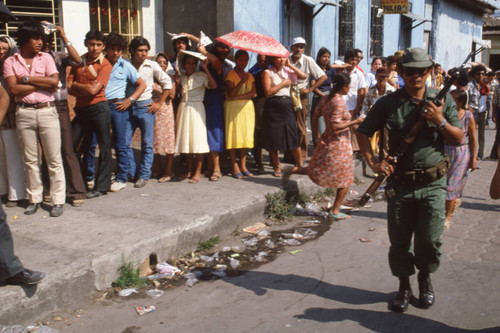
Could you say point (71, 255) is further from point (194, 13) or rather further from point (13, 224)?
point (194, 13)

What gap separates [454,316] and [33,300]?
9.76 feet

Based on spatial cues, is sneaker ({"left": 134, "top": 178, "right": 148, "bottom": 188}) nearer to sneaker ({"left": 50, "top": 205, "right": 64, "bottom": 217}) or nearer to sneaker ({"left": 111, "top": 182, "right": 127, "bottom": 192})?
sneaker ({"left": 111, "top": 182, "right": 127, "bottom": 192})

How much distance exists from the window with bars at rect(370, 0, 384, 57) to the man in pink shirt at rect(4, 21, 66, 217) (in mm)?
12047

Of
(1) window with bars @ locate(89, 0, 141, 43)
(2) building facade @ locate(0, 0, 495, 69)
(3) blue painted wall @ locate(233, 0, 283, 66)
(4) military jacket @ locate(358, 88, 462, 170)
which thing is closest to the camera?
(4) military jacket @ locate(358, 88, 462, 170)

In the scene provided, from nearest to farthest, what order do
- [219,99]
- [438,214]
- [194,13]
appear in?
[438,214], [219,99], [194,13]

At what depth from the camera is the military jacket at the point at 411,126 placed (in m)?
3.74

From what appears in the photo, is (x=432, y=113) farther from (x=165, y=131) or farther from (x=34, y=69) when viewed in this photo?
(x=165, y=131)

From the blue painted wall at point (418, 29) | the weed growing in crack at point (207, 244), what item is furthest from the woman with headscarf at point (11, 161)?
the blue painted wall at point (418, 29)

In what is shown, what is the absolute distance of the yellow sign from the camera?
49.8 feet

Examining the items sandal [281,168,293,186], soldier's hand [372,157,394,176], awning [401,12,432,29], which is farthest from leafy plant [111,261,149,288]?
awning [401,12,432,29]

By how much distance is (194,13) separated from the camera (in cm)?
1007

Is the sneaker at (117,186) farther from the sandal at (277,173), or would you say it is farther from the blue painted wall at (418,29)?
the blue painted wall at (418,29)

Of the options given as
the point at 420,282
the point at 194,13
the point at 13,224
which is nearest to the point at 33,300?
the point at 13,224

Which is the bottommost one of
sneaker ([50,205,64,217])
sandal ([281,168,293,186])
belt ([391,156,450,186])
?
sneaker ([50,205,64,217])
